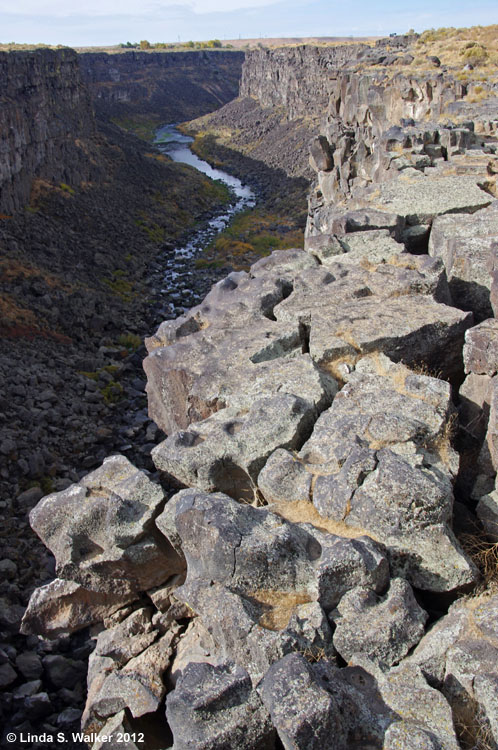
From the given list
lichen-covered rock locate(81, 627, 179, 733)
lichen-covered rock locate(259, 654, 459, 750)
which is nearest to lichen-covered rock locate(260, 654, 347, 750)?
lichen-covered rock locate(259, 654, 459, 750)

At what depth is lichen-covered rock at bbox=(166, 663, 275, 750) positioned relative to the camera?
453 cm

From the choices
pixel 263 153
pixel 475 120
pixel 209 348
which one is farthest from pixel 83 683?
pixel 263 153

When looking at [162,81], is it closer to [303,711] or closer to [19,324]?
[19,324]

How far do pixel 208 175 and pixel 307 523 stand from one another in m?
85.0

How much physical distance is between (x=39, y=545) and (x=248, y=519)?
13.6 metres

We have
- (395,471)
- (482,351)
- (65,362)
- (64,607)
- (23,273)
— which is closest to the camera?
(395,471)

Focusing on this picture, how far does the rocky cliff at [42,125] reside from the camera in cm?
4422

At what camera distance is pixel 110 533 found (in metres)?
6.88

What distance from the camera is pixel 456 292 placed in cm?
1042

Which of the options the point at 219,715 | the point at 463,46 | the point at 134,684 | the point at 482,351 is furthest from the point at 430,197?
the point at 463,46

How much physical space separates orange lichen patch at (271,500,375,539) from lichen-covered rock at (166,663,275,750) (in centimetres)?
162

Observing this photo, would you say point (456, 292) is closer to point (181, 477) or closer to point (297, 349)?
point (297, 349)

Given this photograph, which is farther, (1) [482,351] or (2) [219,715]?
(1) [482,351]

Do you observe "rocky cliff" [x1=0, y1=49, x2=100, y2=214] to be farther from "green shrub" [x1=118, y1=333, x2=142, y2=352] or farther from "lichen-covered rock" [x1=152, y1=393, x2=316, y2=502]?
"lichen-covered rock" [x1=152, y1=393, x2=316, y2=502]
